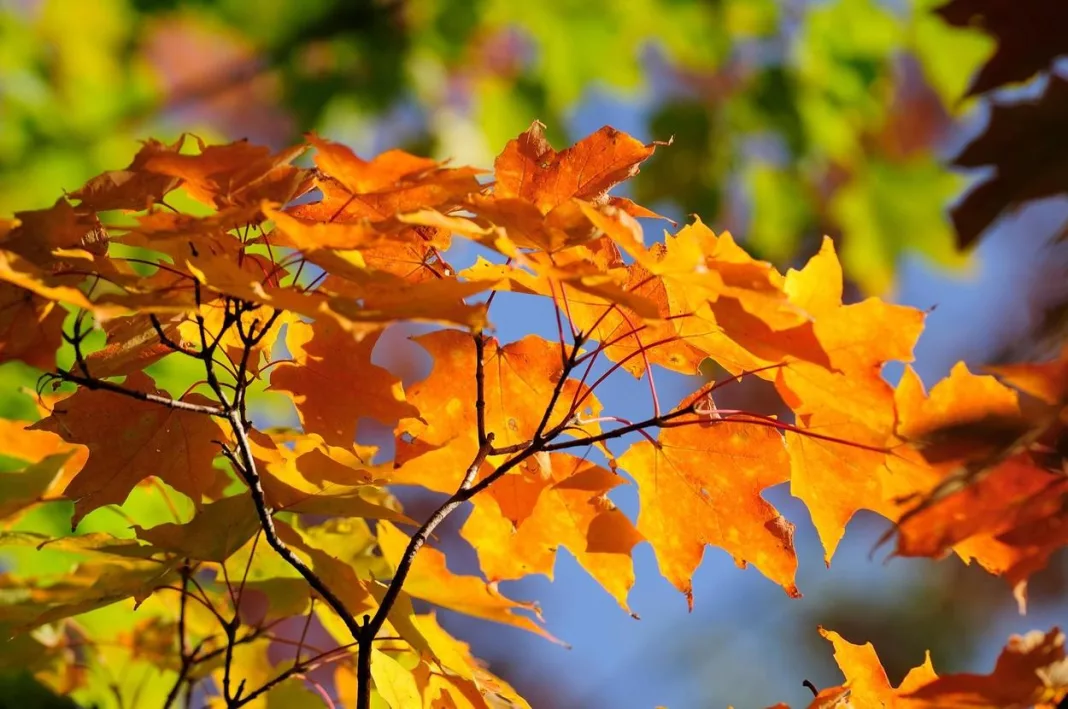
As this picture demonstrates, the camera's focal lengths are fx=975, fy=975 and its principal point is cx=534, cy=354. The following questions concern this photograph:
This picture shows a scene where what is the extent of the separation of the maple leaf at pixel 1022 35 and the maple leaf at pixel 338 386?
0.40 metres

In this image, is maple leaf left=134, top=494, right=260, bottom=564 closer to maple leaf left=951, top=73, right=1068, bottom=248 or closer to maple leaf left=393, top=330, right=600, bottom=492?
maple leaf left=393, top=330, right=600, bottom=492

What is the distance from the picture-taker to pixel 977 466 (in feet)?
1.32

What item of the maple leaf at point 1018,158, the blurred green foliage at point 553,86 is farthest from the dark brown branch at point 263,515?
the blurred green foliage at point 553,86

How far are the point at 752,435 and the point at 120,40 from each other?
267 centimetres

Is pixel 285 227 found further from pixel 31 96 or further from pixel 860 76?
pixel 860 76

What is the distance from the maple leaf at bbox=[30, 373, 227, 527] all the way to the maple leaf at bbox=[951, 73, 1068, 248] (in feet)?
1.64

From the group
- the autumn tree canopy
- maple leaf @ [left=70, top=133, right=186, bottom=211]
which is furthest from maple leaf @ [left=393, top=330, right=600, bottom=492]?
maple leaf @ [left=70, top=133, right=186, bottom=211]

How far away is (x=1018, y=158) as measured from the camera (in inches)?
16.5

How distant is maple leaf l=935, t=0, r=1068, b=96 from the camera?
44 centimetres

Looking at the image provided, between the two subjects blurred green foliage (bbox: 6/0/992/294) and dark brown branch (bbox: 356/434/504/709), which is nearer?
dark brown branch (bbox: 356/434/504/709)

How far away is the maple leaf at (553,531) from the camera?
0.68m

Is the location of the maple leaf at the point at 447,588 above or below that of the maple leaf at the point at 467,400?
below

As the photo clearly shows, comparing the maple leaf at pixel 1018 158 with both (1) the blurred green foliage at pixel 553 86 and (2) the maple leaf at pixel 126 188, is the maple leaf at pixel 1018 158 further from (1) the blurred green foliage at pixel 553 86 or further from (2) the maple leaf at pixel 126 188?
(1) the blurred green foliage at pixel 553 86

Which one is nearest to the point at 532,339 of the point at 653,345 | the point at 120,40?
the point at 653,345
